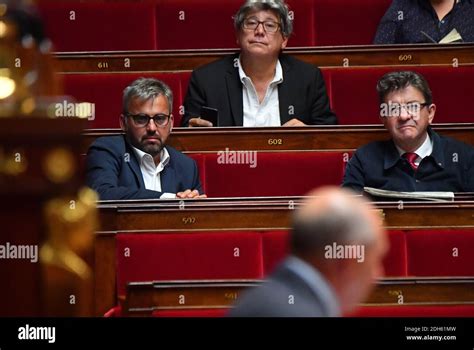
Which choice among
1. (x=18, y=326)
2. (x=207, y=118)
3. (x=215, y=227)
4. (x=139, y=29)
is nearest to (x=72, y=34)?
(x=139, y=29)

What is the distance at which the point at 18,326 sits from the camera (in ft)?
3.42

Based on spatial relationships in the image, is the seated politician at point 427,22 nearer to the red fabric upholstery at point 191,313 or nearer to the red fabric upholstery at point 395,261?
the red fabric upholstery at point 395,261

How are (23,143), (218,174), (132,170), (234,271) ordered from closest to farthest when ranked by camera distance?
(23,143) → (234,271) → (132,170) → (218,174)

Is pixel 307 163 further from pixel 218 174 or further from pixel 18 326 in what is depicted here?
pixel 18 326

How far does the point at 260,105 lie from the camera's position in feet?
4.97

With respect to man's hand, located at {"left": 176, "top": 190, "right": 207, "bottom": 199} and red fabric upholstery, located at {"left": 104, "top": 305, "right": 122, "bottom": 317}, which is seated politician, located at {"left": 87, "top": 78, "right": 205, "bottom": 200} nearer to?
man's hand, located at {"left": 176, "top": 190, "right": 207, "bottom": 199}

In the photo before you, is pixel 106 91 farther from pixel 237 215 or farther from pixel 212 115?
pixel 237 215

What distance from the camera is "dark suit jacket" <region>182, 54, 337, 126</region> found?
4.94 ft

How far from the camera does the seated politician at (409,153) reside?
4.28 ft

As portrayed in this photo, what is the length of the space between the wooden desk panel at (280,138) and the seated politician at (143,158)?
0.06m

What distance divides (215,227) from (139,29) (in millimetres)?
561

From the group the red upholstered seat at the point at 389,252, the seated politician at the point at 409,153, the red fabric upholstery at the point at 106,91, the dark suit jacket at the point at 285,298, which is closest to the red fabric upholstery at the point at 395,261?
the red upholstered seat at the point at 389,252

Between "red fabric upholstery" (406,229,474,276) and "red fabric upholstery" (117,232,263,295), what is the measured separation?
0.14m

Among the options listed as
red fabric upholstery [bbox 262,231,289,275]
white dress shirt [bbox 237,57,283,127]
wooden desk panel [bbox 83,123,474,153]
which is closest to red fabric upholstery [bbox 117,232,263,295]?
red fabric upholstery [bbox 262,231,289,275]
